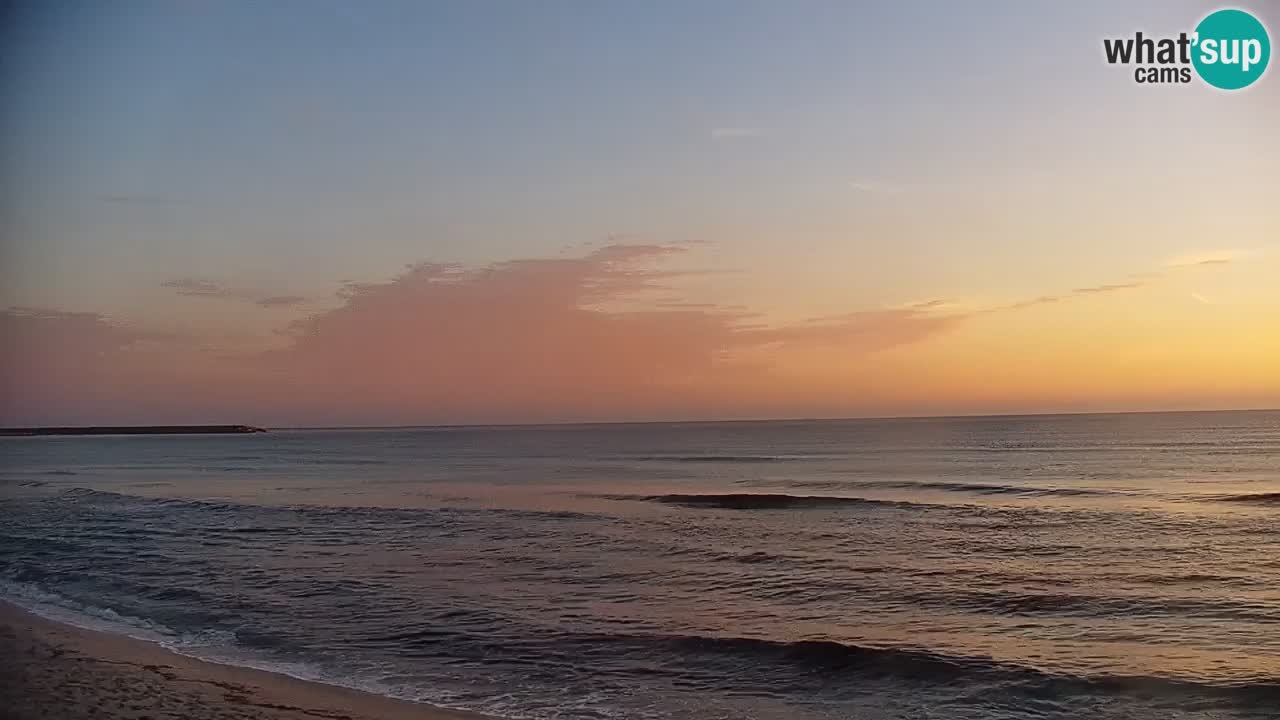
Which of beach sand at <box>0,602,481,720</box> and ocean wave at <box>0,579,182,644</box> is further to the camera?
ocean wave at <box>0,579,182,644</box>

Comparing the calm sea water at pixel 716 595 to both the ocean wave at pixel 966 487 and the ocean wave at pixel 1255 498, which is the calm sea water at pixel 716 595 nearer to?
the ocean wave at pixel 1255 498

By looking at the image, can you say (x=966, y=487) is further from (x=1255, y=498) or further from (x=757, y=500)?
(x=757, y=500)

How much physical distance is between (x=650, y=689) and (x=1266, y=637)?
8527 mm

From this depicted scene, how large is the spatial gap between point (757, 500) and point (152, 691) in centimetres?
2383

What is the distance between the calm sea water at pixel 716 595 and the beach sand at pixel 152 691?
0.60 metres

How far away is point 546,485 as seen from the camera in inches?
1565

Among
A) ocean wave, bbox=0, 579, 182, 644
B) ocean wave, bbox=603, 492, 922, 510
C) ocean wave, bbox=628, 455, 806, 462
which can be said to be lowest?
ocean wave, bbox=628, 455, 806, 462

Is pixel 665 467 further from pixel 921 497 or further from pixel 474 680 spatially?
pixel 474 680

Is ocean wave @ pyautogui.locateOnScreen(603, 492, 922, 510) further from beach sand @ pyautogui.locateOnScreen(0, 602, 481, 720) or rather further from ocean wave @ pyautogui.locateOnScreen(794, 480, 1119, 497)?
beach sand @ pyautogui.locateOnScreen(0, 602, 481, 720)

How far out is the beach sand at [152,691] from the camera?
8.66 m

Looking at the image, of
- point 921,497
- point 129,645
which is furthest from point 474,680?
point 921,497

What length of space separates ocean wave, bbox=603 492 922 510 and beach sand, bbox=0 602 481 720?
2072 cm

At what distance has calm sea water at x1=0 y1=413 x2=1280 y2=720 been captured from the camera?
9.95 m

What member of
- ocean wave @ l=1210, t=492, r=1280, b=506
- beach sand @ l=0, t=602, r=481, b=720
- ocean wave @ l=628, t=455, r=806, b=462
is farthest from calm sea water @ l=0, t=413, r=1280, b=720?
ocean wave @ l=628, t=455, r=806, b=462
